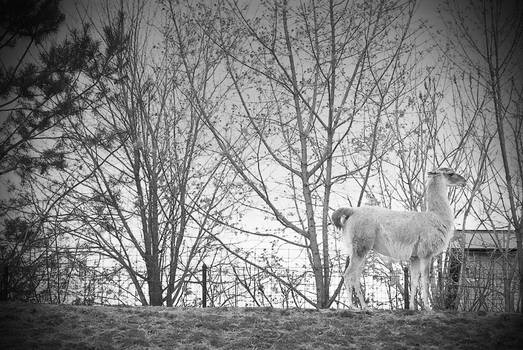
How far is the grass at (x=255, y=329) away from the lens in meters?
7.26

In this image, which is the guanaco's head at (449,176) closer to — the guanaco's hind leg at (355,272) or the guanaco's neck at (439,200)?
the guanaco's neck at (439,200)

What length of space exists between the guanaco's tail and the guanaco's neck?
53.3 inches

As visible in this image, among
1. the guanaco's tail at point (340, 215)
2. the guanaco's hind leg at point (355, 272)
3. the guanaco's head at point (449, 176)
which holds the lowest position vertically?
the guanaco's hind leg at point (355, 272)

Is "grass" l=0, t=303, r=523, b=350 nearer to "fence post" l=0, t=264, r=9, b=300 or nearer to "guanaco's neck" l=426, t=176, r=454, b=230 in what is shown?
"guanaco's neck" l=426, t=176, r=454, b=230

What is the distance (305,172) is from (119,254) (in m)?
5.56

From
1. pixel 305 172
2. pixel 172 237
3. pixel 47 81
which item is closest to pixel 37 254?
pixel 172 237

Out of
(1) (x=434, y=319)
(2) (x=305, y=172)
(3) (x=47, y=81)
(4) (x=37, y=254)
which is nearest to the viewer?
(1) (x=434, y=319)

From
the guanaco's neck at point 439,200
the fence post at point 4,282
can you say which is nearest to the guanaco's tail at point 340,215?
the guanaco's neck at point 439,200

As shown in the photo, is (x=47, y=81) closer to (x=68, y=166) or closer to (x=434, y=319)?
(x=68, y=166)

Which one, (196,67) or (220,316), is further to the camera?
(196,67)

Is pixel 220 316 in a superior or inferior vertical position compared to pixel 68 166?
inferior

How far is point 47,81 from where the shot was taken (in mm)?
11461

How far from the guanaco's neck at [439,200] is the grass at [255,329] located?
1488 millimetres

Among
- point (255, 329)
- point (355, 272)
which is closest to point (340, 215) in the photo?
point (355, 272)
